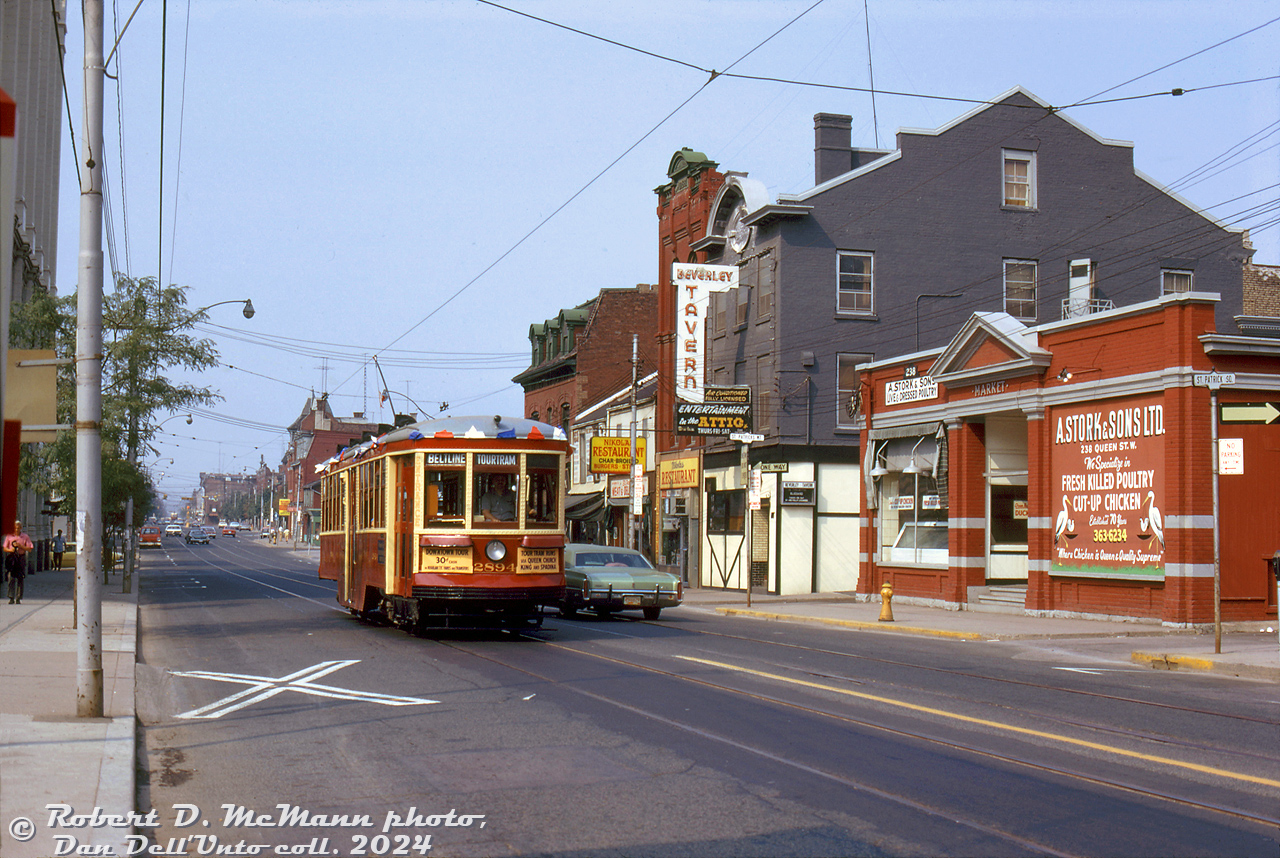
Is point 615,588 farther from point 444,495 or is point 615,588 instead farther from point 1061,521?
point 1061,521

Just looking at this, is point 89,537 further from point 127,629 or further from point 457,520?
point 127,629

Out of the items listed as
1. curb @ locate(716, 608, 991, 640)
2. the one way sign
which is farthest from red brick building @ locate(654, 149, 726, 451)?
the one way sign

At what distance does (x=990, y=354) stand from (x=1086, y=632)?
7905 mm

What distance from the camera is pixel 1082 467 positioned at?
2398 cm

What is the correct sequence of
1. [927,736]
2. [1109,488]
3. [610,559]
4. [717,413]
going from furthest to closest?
[717,413]
[610,559]
[1109,488]
[927,736]

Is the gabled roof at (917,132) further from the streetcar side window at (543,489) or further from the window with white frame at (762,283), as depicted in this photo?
the streetcar side window at (543,489)

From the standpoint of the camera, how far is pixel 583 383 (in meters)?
57.1

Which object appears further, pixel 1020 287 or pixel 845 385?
pixel 1020 287

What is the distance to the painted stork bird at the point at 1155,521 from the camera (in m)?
21.7

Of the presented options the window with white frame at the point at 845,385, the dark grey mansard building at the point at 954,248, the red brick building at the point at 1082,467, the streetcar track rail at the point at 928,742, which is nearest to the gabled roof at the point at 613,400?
the dark grey mansard building at the point at 954,248

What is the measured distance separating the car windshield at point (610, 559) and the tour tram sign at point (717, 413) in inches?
413

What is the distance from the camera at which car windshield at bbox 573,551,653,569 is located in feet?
82.3

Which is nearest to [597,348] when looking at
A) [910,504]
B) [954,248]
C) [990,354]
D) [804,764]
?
[954,248]

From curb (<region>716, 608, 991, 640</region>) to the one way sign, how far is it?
18.9 feet
